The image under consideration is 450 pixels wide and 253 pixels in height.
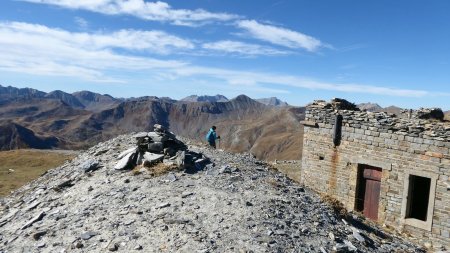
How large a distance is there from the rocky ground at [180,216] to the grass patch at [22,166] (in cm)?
1942

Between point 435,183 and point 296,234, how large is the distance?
28.7 ft

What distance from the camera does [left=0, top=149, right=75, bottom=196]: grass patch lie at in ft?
115

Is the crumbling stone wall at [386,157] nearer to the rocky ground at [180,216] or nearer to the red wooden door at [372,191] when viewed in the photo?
the red wooden door at [372,191]

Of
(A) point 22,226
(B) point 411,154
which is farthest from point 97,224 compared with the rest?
(B) point 411,154

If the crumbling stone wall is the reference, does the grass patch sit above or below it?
below

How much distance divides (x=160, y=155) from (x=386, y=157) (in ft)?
33.5

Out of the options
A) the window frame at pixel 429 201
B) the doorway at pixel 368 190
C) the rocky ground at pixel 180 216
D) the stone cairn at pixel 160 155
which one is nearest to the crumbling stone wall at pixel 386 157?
the window frame at pixel 429 201

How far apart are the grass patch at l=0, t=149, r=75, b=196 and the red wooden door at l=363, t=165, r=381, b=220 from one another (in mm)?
25412

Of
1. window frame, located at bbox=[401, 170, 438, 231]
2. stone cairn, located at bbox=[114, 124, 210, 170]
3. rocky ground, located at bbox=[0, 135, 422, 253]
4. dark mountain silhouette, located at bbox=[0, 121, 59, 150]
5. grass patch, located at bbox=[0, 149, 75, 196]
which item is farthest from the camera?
dark mountain silhouette, located at bbox=[0, 121, 59, 150]

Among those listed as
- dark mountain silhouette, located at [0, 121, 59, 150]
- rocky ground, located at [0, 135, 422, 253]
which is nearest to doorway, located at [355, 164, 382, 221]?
rocky ground, located at [0, 135, 422, 253]

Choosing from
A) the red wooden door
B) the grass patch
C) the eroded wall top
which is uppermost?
the eroded wall top

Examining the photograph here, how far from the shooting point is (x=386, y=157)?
18.6 metres

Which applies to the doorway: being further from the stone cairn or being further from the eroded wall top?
the stone cairn

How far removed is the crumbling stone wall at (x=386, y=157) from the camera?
55.2 feet
